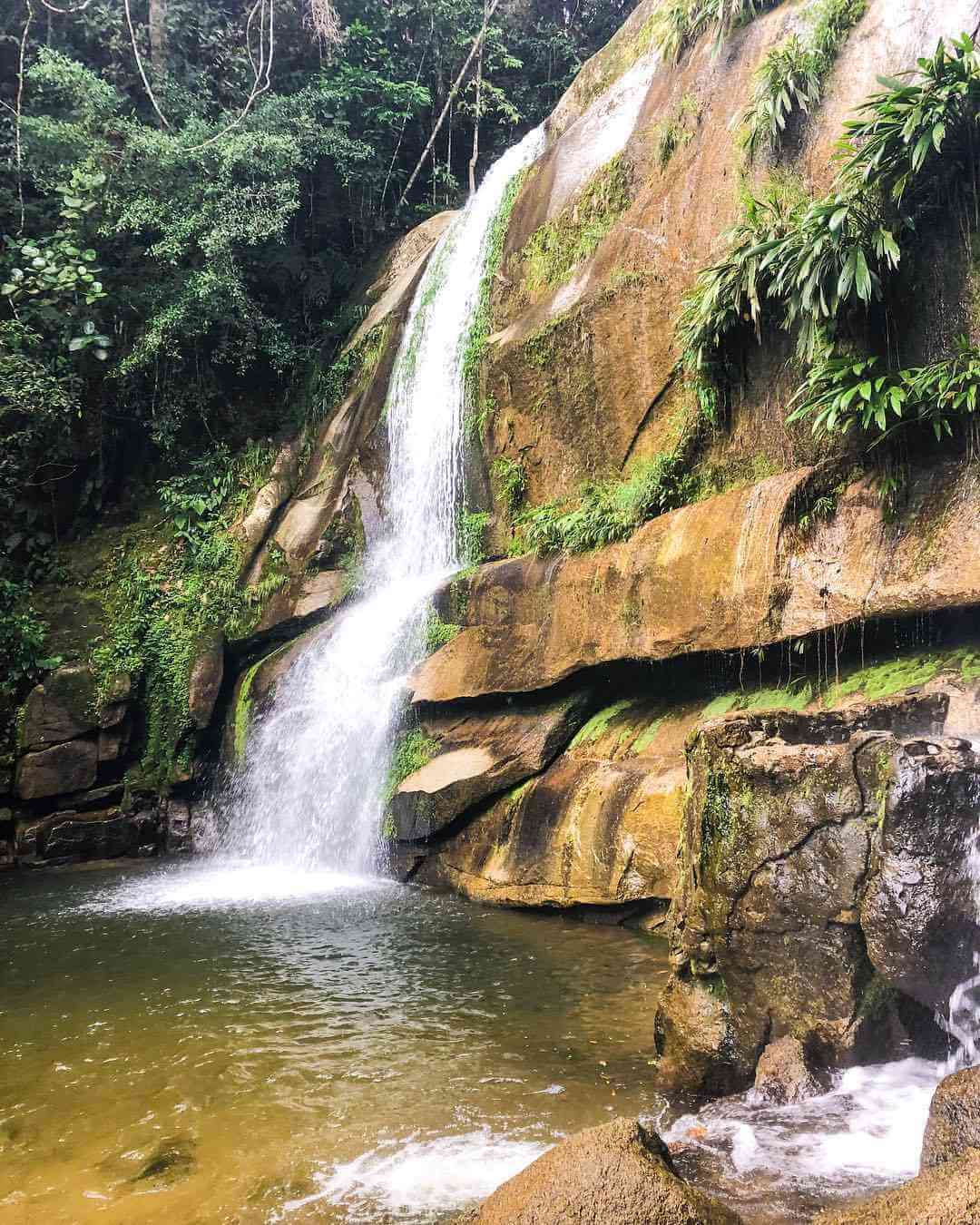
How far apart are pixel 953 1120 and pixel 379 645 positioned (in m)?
9.19

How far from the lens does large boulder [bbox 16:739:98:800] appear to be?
12297mm

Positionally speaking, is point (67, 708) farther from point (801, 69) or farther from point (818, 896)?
point (801, 69)

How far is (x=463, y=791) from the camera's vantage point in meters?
9.23

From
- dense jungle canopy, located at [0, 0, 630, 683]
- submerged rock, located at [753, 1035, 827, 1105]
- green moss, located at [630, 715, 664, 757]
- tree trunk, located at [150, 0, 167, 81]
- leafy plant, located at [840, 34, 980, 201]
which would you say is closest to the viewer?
submerged rock, located at [753, 1035, 827, 1105]

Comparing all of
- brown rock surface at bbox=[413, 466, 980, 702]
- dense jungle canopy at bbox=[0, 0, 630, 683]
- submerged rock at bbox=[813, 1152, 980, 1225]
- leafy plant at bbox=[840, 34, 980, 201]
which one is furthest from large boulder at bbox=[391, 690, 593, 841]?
dense jungle canopy at bbox=[0, 0, 630, 683]

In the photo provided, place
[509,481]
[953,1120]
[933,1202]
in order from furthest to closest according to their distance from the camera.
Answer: [509,481] < [953,1120] < [933,1202]

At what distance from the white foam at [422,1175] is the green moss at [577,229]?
11.0 meters

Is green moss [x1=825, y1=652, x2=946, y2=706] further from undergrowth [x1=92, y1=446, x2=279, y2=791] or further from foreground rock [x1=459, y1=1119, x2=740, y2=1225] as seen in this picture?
undergrowth [x1=92, y1=446, x2=279, y2=791]

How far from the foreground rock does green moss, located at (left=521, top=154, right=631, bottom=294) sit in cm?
1138

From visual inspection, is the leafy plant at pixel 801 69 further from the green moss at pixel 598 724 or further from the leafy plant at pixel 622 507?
the green moss at pixel 598 724

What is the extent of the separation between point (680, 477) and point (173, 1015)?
698 cm

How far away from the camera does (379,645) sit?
11594mm

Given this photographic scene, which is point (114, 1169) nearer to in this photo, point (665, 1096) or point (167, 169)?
point (665, 1096)

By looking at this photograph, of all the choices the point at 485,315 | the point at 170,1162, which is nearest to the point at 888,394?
the point at 170,1162
